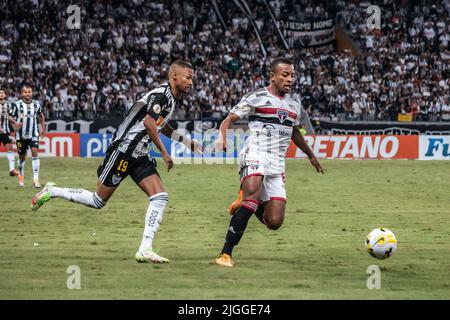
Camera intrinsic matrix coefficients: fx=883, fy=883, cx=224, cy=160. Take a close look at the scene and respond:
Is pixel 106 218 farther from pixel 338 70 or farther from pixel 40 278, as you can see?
pixel 338 70

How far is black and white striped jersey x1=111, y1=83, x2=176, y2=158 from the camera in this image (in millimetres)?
10633

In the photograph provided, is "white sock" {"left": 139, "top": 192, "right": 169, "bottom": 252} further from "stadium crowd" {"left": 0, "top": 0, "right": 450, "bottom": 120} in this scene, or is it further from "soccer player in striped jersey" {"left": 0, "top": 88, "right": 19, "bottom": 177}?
"stadium crowd" {"left": 0, "top": 0, "right": 450, "bottom": 120}

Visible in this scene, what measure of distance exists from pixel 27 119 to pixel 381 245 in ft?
42.6

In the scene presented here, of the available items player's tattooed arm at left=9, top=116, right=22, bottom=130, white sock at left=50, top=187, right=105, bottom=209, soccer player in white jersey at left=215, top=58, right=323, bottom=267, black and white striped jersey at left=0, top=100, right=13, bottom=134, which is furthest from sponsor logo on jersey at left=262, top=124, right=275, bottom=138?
black and white striped jersey at left=0, top=100, right=13, bottom=134

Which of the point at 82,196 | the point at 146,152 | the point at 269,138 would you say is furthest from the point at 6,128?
the point at 269,138

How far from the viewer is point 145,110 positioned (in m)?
10.7

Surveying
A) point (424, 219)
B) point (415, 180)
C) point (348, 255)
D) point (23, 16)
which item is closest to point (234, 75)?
point (23, 16)

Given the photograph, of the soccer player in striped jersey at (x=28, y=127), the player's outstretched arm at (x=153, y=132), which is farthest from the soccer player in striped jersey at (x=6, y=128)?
the player's outstretched arm at (x=153, y=132)

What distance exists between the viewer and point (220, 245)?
1226 centimetres

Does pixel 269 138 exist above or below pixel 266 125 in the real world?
below

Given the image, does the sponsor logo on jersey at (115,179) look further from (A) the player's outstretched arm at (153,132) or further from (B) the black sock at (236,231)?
(B) the black sock at (236,231)

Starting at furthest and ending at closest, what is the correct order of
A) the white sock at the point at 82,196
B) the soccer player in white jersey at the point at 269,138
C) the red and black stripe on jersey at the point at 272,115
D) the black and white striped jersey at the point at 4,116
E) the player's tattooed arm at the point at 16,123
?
the black and white striped jersey at the point at 4,116, the player's tattooed arm at the point at 16,123, the white sock at the point at 82,196, the red and black stripe on jersey at the point at 272,115, the soccer player in white jersey at the point at 269,138

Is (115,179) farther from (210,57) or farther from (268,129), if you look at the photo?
(210,57)

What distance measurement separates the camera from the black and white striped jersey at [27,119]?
70.5 ft
